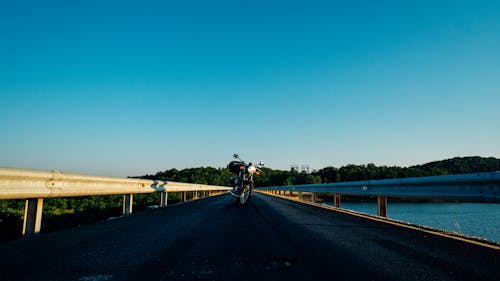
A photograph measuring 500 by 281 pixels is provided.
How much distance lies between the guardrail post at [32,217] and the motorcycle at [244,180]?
6.93 meters

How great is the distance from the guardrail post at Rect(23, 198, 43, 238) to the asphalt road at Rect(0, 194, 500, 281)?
275mm

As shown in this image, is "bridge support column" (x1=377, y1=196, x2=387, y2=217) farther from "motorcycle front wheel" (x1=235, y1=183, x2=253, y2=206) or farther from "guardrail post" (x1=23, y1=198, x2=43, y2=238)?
"guardrail post" (x1=23, y1=198, x2=43, y2=238)

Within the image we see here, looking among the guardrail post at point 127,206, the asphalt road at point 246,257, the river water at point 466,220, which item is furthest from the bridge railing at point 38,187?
the river water at point 466,220

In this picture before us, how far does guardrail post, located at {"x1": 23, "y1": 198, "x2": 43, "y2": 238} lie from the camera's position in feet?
12.5

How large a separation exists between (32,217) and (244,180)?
7038 mm

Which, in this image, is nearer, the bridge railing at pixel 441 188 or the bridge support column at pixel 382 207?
the bridge railing at pixel 441 188

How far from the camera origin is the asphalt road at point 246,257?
2041 mm

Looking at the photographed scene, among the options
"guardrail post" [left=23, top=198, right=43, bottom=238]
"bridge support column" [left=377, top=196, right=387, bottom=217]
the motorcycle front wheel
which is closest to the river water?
"bridge support column" [left=377, top=196, right=387, bottom=217]

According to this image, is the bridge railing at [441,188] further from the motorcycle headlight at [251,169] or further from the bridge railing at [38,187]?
the bridge railing at [38,187]

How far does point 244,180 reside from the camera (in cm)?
1023

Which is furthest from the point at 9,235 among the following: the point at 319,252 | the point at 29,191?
the point at 319,252

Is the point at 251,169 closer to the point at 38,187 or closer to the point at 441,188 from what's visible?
the point at 441,188

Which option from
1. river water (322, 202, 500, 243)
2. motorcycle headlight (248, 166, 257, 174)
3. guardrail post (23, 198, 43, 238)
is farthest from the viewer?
motorcycle headlight (248, 166, 257, 174)

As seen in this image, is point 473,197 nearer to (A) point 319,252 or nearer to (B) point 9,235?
(A) point 319,252
